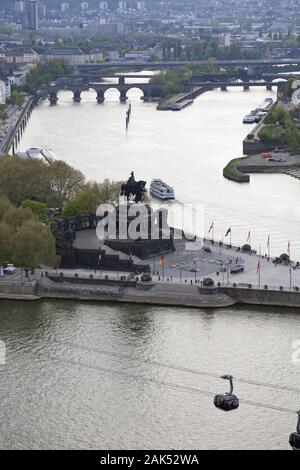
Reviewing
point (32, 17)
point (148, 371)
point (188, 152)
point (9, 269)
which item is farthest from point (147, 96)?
point (32, 17)

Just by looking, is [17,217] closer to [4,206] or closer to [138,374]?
[4,206]

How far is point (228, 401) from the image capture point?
60.5 ft

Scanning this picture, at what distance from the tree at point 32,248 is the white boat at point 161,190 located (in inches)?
348

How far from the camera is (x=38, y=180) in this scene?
30.6m

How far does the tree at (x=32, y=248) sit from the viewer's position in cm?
2511

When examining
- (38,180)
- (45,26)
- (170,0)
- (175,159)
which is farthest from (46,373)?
(170,0)

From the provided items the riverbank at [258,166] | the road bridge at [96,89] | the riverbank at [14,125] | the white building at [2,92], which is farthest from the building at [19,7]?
the riverbank at [258,166]

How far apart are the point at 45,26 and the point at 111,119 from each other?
3126 inches

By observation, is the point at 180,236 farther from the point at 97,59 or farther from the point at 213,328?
the point at 97,59

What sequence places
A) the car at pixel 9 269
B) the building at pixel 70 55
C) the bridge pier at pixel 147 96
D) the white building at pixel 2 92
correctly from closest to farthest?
the car at pixel 9 269
the white building at pixel 2 92
the bridge pier at pixel 147 96
the building at pixel 70 55

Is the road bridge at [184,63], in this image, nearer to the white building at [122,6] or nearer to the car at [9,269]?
the car at [9,269]

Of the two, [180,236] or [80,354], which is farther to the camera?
[180,236]

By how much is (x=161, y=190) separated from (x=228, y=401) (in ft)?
52.6

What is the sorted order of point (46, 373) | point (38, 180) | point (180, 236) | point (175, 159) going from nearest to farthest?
point (46, 373), point (180, 236), point (38, 180), point (175, 159)
